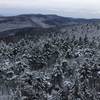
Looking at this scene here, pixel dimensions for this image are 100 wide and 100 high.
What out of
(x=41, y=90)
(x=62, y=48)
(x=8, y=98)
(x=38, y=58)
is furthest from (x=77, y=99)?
(x=62, y=48)

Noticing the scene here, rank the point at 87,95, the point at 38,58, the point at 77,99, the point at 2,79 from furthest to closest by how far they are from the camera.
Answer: the point at 38,58 → the point at 2,79 → the point at 87,95 → the point at 77,99

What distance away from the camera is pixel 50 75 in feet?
202

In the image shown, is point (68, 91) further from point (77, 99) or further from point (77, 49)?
point (77, 49)

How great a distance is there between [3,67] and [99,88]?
2414cm

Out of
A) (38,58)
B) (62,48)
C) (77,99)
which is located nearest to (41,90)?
(77,99)

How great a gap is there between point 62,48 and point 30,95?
54.7 metres

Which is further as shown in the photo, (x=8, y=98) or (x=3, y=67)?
(x=3, y=67)

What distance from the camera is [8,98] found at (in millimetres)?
58344

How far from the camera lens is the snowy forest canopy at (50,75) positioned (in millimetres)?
41375

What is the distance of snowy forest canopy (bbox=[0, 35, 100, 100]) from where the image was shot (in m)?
41.4

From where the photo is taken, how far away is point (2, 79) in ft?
207

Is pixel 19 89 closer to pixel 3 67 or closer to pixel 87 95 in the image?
pixel 87 95

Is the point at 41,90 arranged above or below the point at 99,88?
above

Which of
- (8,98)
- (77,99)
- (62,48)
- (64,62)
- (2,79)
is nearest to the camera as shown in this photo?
(77,99)
